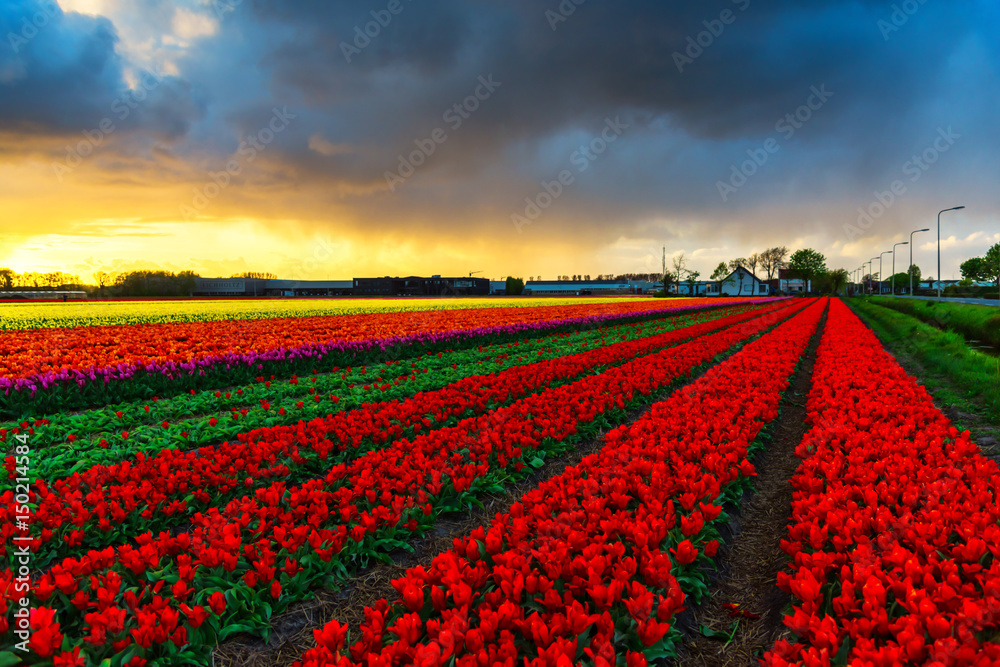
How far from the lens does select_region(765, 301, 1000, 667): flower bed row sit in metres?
2.47

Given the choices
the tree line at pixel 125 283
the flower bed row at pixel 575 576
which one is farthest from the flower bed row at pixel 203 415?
the tree line at pixel 125 283

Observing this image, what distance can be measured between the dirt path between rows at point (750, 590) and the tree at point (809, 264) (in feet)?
496

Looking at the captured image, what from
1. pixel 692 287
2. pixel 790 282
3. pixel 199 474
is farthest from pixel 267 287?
pixel 790 282

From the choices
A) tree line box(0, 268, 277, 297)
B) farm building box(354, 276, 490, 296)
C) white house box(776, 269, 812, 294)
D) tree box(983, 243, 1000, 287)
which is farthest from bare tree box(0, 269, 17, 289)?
tree box(983, 243, 1000, 287)

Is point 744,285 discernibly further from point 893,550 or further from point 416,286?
point 893,550

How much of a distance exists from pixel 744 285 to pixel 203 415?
129m

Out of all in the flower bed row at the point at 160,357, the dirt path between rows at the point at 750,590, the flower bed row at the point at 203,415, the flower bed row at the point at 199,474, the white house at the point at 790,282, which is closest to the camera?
the dirt path between rows at the point at 750,590

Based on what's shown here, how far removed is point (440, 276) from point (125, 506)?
129375 millimetres

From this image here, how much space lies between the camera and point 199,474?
5.04m

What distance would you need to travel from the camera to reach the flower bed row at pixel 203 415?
6105mm

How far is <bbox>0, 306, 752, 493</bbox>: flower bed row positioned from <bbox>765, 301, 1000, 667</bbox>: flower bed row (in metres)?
6.90

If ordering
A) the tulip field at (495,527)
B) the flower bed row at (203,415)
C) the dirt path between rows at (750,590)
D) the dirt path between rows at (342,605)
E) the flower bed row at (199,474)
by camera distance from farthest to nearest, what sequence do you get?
the flower bed row at (203,415), the flower bed row at (199,474), the dirt path between rows at (750,590), the dirt path between rows at (342,605), the tulip field at (495,527)

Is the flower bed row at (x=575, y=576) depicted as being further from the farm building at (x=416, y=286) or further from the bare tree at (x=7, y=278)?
the bare tree at (x=7, y=278)

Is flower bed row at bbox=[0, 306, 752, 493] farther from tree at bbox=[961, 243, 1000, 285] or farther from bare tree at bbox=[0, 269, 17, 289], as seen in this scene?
bare tree at bbox=[0, 269, 17, 289]
